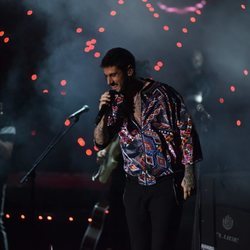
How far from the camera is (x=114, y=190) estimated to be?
14.9 feet

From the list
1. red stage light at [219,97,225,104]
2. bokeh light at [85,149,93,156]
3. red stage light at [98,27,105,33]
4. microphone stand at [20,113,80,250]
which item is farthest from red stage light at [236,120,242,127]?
microphone stand at [20,113,80,250]

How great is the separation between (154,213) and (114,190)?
5.65 ft

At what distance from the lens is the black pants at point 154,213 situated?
281cm

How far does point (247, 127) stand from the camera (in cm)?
680

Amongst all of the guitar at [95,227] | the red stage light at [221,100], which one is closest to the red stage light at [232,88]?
the red stage light at [221,100]

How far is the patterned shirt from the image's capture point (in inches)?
111

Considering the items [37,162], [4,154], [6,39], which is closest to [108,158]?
[37,162]

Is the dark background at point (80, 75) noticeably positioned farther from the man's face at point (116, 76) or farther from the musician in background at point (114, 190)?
the man's face at point (116, 76)

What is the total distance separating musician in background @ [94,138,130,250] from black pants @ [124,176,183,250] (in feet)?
4.89

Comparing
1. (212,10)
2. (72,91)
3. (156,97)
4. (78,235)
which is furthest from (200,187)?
(212,10)

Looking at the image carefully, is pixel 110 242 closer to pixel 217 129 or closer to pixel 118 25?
pixel 217 129

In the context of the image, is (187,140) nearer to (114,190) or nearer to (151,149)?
(151,149)

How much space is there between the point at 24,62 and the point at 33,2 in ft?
2.39

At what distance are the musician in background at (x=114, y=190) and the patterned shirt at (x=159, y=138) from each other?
60.9 inches
